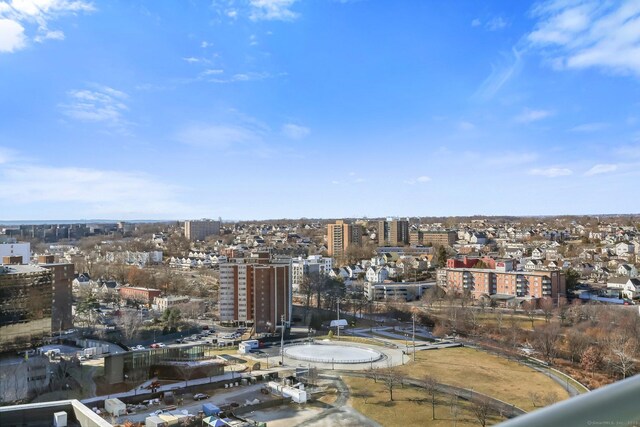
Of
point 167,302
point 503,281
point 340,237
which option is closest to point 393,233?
point 340,237

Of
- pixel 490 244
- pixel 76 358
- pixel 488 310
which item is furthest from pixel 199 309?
pixel 490 244

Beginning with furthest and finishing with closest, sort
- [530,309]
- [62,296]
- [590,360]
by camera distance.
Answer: [530,309] → [62,296] → [590,360]

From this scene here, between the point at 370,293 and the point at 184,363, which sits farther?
the point at 370,293

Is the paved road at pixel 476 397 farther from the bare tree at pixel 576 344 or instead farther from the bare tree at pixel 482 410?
the bare tree at pixel 576 344

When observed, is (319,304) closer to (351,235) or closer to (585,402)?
(351,235)

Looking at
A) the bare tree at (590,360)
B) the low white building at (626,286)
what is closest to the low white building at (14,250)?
the bare tree at (590,360)

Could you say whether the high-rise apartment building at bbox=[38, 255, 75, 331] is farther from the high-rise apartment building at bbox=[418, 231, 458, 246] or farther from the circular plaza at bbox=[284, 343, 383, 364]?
the high-rise apartment building at bbox=[418, 231, 458, 246]

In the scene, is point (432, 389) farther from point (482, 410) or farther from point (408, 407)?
point (482, 410)
